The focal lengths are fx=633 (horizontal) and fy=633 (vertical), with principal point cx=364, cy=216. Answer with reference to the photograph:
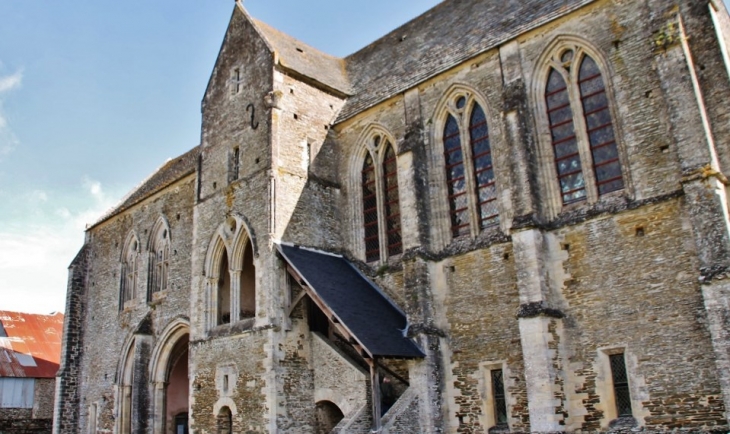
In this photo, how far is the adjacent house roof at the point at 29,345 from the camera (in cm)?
2798

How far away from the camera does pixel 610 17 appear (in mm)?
13203

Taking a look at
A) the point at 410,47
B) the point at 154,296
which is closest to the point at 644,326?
the point at 410,47

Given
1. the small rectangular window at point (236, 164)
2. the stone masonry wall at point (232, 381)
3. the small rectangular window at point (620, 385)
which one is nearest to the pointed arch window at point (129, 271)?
the stone masonry wall at point (232, 381)

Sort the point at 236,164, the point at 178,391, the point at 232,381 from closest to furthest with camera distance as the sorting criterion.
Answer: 1. the point at 232,381
2. the point at 236,164
3. the point at 178,391

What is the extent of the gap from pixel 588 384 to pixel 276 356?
6.80 meters

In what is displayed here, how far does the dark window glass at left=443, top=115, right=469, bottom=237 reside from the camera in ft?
49.0

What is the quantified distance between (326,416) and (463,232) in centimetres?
538

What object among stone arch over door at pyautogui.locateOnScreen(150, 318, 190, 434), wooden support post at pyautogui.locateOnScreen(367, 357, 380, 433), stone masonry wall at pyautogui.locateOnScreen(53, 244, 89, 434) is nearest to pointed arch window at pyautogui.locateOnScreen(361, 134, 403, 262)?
wooden support post at pyautogui.locateOnScreen(367, 357, 380, 433)

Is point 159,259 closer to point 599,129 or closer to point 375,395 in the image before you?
point 375,395

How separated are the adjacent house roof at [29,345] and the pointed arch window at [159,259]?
34.5ft

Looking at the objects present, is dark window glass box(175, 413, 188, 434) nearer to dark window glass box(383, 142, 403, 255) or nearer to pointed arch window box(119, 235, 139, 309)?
pointed arch window box(119, 235, 139, 309)

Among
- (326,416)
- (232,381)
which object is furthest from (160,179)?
(326,416)

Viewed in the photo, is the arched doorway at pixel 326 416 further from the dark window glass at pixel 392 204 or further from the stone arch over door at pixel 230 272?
the dark window glass at pixel 392 204

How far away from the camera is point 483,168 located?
585 inches
